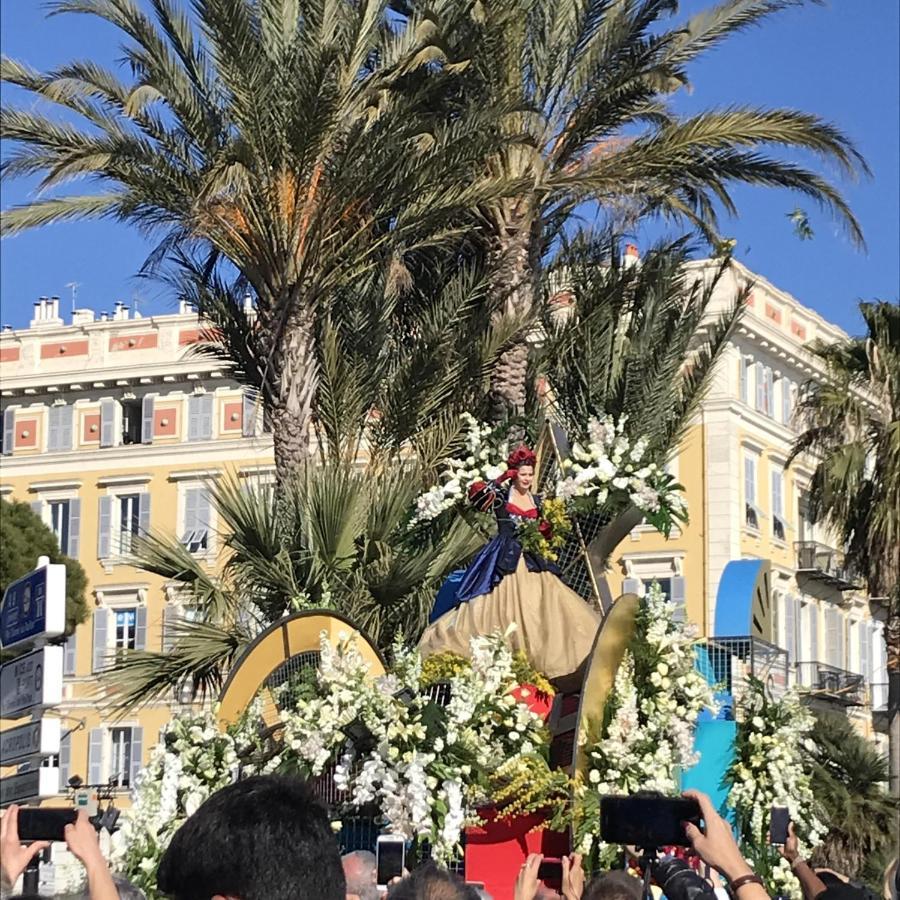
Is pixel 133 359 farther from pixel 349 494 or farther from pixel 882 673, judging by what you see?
pixel 349 494

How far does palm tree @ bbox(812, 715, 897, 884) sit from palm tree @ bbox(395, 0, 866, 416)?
8372mm

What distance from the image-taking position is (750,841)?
11664mm

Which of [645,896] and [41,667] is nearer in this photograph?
[645,896]

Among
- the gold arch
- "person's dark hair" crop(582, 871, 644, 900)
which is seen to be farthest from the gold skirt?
"person's dark hair" crop(582, 871, 644, 900)

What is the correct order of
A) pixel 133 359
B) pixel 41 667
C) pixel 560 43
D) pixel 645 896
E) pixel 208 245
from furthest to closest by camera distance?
1. pixel 133 359
2. pixel 560 43
3. pixel 208 245
4. pixel 41 667
5. pixel 645 896

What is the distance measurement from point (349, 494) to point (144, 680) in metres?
2.19

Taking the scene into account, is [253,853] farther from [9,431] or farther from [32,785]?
[9,431]

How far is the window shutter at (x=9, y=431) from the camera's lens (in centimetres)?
5866

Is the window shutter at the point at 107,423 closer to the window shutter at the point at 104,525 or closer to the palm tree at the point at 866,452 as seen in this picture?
the window shutter at the point at 104,525

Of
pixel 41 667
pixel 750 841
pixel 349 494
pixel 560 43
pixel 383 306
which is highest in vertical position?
pixel 560 43

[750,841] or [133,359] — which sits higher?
[133,359]

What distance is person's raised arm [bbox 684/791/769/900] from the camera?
13.0 ft

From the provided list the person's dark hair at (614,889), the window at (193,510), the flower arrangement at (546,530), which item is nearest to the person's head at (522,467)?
the flower arrangement at (546,530)

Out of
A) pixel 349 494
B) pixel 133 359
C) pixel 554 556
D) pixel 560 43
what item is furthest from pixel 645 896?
pixel 133 359
